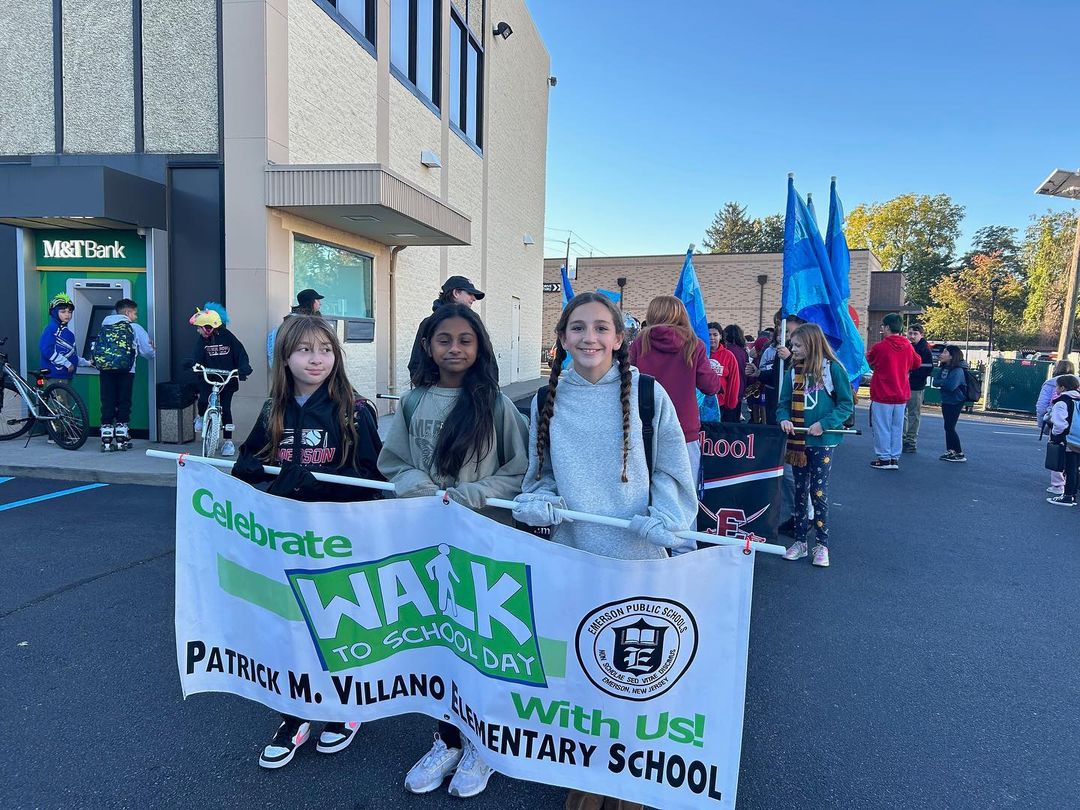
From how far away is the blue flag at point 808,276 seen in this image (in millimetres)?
5934

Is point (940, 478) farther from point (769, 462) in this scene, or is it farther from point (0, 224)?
point (0, 224)

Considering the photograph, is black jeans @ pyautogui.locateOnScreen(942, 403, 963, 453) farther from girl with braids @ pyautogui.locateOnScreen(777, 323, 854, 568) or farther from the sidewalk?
the sidewalk

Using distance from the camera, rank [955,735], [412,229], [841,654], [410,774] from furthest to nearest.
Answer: [412,229] < [841,654] < [955,735] < [410,774]

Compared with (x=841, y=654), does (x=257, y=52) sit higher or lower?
higher

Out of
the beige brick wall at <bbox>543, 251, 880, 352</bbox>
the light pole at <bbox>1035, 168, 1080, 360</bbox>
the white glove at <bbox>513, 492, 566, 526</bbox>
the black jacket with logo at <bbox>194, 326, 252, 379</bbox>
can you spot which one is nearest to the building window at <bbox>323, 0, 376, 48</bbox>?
the black jacket with logo at <bbox>194, 326, 252, 379</bbox>

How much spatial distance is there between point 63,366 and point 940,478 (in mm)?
11594

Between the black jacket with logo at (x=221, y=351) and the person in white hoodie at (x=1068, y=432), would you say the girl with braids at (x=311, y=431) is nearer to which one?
the black jacket with logo at (x=221, y=351)

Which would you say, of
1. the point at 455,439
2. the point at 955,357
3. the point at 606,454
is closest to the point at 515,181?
the point at 955,357

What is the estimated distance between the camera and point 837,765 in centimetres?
273

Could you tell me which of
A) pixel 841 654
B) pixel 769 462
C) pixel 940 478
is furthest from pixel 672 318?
pixel 940 478

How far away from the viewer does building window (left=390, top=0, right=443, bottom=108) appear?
39.6ft

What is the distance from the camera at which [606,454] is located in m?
2.39

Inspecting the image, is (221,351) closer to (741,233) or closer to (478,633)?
(478,633)

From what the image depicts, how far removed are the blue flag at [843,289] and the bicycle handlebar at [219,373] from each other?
6584 millimetres
